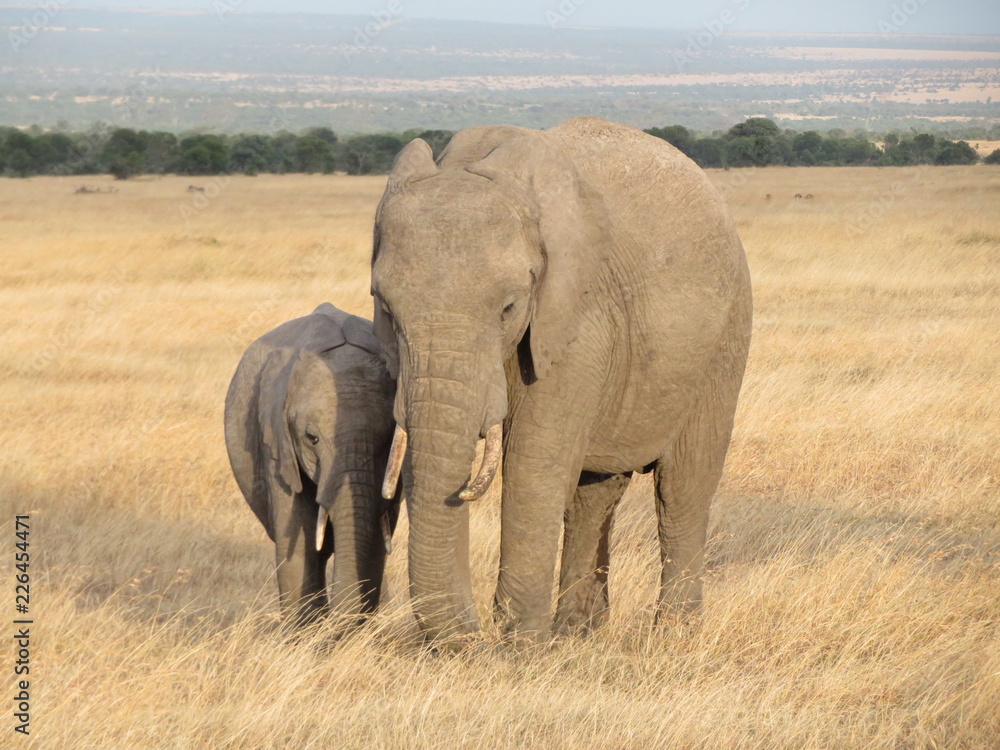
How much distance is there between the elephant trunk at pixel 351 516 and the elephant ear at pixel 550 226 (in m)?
1.09

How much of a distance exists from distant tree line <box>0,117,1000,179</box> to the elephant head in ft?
141

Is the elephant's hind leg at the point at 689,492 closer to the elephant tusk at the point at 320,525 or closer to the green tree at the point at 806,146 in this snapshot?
the elephant tusk at the point at 320,525

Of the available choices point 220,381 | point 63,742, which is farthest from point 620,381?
point 220,381

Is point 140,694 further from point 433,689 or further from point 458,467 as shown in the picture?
point 458,467

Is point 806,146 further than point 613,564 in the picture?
Yes

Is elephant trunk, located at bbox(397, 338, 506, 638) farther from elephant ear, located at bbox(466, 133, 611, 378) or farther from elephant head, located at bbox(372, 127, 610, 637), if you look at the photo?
elephant ear, located at bbox(466, 133, 611, 378)

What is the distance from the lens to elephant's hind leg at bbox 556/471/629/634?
6230mm

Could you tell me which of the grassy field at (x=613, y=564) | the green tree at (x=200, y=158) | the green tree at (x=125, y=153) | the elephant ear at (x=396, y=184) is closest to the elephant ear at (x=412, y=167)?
the elephant ear at (x=396, y=184)

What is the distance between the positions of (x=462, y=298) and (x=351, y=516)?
4.94 ft

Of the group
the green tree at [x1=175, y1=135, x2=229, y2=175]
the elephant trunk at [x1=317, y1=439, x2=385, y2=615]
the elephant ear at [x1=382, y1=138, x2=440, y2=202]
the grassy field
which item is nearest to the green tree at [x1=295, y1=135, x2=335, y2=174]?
the green tree at [x1=175, y1=135, x2=229, y2=175]

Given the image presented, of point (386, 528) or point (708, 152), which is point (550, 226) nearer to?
point (386, 528)

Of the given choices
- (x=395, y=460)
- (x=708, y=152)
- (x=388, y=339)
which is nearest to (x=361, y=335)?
(x=388, y=339)

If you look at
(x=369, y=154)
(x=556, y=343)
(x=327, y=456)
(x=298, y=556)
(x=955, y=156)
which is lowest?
(x=955, y=156)

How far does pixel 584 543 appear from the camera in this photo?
627 cm
